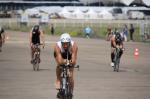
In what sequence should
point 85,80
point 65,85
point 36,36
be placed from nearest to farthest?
1. point 65,85
2. point 85,80
3. point 36,36


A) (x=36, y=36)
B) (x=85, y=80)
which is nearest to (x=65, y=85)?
(x=85, y=80)

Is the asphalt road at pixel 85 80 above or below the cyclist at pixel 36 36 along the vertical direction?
below

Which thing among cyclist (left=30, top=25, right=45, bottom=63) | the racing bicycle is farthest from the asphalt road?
the racing bicycle

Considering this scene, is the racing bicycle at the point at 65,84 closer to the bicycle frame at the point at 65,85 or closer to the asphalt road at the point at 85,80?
the bicycle frame at the point at 65,85

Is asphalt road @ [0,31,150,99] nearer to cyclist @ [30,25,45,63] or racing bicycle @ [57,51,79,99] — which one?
cyclist @ [30,25,45,63]

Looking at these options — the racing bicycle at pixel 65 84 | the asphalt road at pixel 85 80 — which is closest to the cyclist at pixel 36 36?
the asphalt road at pixel 85 80

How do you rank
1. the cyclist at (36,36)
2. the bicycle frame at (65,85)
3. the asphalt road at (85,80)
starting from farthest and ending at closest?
the cyclist at (36,36) < the asphalt road at (85,80) < the bicycle frame at (65,85)

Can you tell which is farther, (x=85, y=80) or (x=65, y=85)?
(x=85, y=80)

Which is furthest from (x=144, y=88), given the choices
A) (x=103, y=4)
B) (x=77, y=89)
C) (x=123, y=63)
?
(x=103, y=4)

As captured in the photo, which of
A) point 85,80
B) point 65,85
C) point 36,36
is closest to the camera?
point 65,85

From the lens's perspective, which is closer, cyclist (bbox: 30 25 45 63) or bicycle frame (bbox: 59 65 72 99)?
bicycle frame (bbox: 59 65 72 99)

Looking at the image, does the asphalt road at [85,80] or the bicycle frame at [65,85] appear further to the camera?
the asphalt road at [85,80]

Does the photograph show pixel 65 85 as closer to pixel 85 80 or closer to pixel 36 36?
pixel 85 80

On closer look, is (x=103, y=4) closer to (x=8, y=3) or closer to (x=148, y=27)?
(x=8, y=3)
